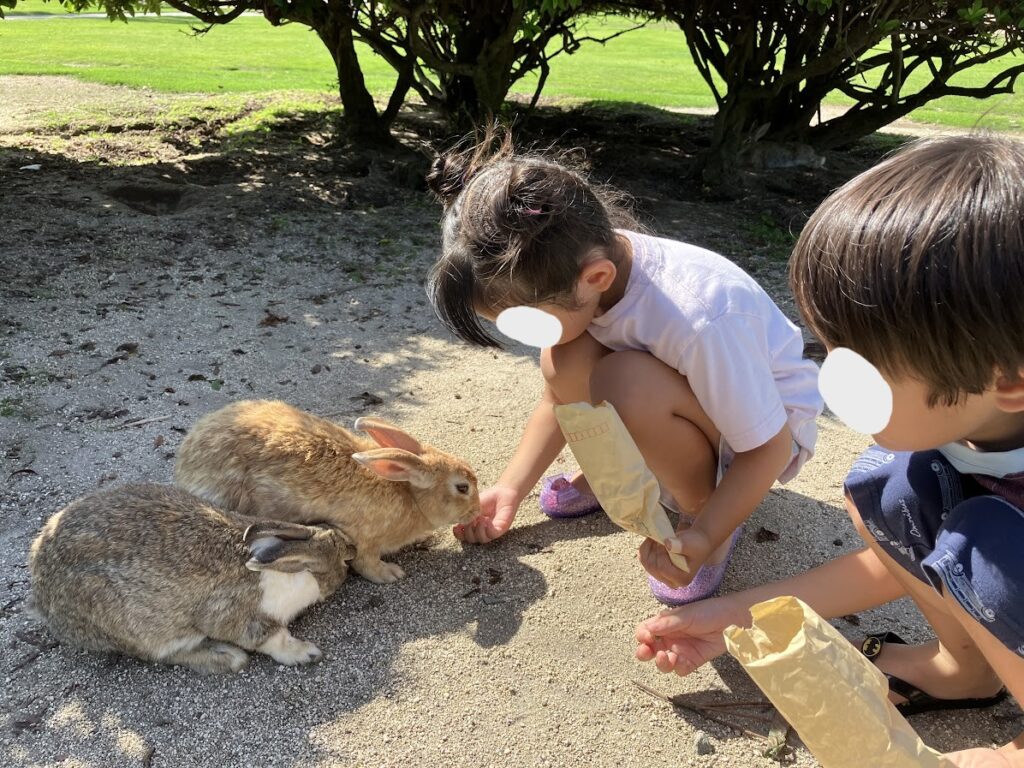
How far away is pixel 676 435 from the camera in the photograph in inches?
100

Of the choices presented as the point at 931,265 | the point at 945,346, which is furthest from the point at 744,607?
the point at 931,265

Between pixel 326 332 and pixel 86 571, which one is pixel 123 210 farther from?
pixel 86 571

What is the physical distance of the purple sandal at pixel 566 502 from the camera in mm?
3086

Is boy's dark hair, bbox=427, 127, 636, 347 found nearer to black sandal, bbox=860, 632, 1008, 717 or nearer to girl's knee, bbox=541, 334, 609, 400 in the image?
girl's knee, bbox=541, 334, 609, 400

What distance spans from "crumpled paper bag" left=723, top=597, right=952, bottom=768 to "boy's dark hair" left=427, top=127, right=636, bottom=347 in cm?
103

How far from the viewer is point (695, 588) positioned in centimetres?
266

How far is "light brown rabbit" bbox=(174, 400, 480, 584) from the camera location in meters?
2.75

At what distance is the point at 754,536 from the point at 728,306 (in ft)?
3.12

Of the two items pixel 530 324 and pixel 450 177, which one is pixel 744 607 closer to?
pixel 530 324

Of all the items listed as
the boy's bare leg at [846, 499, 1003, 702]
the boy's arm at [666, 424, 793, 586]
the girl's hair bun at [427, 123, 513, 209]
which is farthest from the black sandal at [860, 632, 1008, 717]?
the girl's hair bun at [427, 123, 513, 209]

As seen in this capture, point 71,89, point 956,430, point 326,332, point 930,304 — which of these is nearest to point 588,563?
point 956,430

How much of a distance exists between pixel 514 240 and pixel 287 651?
128cm

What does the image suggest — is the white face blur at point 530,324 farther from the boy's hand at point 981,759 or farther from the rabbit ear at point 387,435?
the boy's hand at point 981,759

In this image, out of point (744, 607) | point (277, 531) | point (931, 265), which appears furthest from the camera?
point (277, 531)
